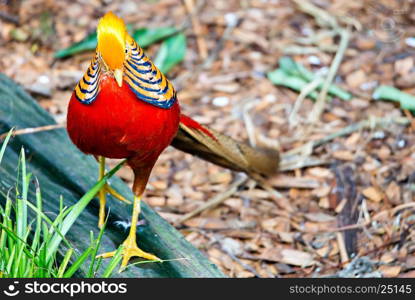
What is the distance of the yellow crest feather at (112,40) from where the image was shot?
95.4 inches

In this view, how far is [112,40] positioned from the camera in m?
2.44

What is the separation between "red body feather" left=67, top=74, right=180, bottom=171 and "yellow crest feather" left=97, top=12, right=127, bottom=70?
80mm

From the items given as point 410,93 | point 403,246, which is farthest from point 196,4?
point 403,246

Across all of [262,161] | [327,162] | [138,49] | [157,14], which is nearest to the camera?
[138,49]

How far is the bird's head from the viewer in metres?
2.43

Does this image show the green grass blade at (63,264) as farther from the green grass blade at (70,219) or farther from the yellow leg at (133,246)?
the yellow leg at (133,246)

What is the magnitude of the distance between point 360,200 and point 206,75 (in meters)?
1.64

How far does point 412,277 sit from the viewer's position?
3.30m

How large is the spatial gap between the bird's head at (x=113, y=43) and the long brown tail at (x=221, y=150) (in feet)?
Answer: 2.12

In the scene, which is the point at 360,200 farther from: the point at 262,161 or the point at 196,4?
the point at 196,4

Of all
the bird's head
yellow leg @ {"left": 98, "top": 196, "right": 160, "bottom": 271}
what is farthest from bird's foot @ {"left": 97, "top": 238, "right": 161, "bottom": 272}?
the bird's head

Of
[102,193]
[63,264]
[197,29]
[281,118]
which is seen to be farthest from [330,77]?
[63,264]

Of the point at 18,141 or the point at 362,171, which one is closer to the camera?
the point at 18,141

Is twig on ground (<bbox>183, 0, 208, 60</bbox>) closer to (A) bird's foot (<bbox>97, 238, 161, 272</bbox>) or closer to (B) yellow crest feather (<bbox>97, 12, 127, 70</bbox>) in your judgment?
(A) bird's foot (<bbox>97, 238, 161, 272</bbox>)
